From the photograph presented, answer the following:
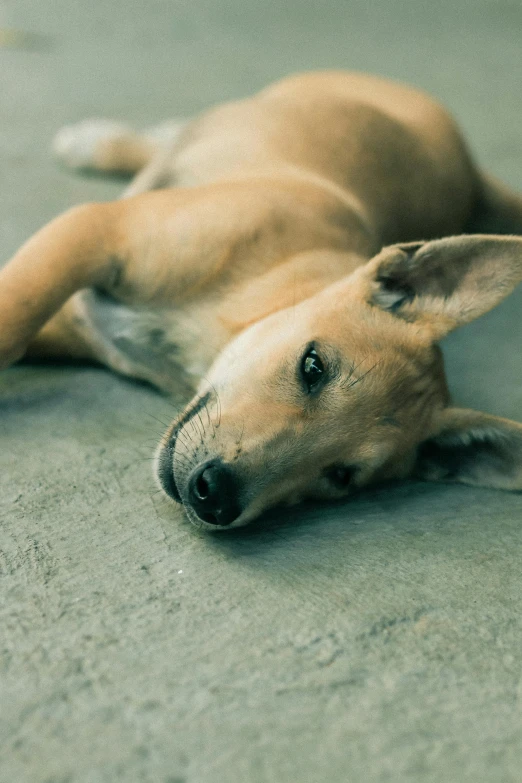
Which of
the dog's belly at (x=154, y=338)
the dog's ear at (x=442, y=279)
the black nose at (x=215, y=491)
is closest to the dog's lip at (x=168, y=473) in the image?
the black nose at (x=215, y=491)

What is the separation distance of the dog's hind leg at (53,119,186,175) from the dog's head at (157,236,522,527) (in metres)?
2.64

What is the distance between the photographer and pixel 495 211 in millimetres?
5145

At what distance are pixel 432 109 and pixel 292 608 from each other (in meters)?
3.66

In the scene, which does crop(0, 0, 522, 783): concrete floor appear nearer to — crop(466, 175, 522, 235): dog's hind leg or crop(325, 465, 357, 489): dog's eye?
crop(325, 465, 357, 489): dog's eye

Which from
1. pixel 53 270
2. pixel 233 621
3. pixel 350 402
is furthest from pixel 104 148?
pixel 233 621

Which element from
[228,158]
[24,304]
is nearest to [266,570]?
[24,304]

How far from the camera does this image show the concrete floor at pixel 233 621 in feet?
5.68

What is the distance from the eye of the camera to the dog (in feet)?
8.31

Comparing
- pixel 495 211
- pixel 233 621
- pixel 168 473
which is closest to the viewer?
pixel 233 621

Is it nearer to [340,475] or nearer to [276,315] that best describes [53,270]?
[276,315]

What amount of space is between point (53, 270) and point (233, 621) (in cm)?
141

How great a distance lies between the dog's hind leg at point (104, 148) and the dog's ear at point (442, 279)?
104 inches

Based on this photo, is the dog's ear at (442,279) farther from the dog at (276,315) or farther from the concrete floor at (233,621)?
the concrete floor at (233,621)

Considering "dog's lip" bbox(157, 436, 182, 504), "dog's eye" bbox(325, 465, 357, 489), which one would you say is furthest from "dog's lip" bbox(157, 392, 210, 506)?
"dog's eye" bbox(325, 465, 357, 489)
